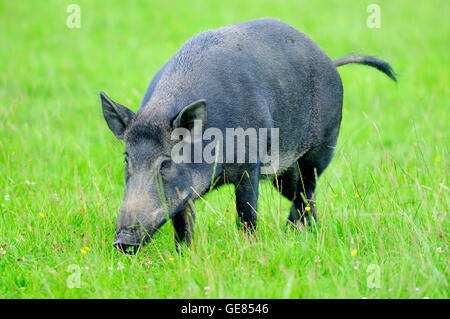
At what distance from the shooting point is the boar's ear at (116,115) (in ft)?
12.0

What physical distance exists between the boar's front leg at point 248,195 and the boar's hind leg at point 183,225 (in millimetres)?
348

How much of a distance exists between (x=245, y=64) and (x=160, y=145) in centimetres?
94

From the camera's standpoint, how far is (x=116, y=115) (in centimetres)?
371

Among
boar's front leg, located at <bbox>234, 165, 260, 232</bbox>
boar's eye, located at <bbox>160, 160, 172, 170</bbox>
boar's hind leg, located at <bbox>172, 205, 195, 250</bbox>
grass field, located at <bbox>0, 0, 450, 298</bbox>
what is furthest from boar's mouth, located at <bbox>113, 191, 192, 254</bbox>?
boar's front leg, located at <bbox>234, 165, 260, 232</bbox>

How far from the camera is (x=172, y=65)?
3.96 m

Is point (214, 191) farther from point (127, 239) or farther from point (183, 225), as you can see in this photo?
point (127, 239)

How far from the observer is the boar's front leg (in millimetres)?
4008

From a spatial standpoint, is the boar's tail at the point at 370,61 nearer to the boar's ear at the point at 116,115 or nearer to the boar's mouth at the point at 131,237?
the boar's ear at the point at 116,115

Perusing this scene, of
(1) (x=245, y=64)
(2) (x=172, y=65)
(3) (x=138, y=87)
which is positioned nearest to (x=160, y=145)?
(2) (x=172, y=65)

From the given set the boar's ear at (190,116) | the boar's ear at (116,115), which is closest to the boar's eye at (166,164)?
the boar's ear at (190,116)

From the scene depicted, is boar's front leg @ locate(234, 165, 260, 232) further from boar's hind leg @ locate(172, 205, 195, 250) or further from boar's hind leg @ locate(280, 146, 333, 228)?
boar's hind leg @ locate(280, 146, 333, 228)

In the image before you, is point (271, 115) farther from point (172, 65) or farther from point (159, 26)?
point (159, 26)

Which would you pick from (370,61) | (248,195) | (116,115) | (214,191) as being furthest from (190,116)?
(370,61)
